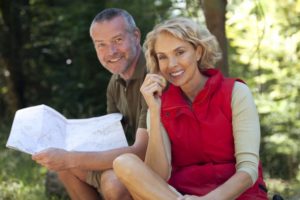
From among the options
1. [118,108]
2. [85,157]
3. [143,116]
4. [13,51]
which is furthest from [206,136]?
[13,51]

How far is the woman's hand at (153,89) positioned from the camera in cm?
305

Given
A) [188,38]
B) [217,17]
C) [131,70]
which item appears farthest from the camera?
[217,17]

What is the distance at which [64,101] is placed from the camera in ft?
29.2

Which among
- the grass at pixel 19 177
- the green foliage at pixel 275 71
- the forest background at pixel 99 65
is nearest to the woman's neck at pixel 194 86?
the forest background at pixel 99 65

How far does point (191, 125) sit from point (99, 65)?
5199mm

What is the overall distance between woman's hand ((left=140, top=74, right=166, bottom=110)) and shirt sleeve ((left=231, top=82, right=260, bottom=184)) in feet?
1.23

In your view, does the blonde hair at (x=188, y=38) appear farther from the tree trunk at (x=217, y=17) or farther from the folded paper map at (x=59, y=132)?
the tree trunk at (x=217, y=17)

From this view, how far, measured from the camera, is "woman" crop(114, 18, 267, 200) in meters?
2.96

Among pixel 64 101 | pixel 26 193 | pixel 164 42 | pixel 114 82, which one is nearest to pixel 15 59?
pixel 64 101

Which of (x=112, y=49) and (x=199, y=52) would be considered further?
(x=112, y=49)

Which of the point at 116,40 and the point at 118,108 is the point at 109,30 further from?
the point at 118,108

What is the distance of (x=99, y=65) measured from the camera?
26.8 ft

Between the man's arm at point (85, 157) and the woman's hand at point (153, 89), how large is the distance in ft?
1.68

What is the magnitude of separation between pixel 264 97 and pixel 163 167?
2.66 m
